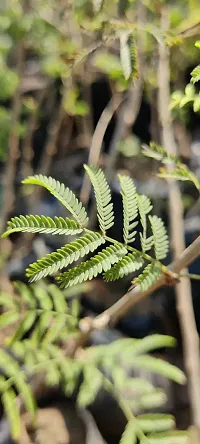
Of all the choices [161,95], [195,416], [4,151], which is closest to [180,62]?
[161,95]

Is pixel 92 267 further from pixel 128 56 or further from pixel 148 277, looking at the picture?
pixel 128 56

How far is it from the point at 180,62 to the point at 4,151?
621 mm

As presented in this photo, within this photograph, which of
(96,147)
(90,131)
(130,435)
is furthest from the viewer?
(90,131)

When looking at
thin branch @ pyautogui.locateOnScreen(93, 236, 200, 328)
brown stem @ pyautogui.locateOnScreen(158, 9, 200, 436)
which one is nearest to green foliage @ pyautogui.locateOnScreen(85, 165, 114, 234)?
thin branch @ pyautogui.locateOnScreen(93, 236, 200, 328)

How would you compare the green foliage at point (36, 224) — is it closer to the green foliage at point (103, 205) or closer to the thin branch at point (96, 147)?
the green foliage at point (103, 205)

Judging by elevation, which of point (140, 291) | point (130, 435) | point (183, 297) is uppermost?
point (140, 291)

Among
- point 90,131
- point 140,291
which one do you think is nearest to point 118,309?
point 140,291

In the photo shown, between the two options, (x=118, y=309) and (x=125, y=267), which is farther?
(x=118, y=309)

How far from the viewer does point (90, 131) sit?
6.10 feet

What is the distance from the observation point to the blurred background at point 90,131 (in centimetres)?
125

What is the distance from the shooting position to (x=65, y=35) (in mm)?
1450

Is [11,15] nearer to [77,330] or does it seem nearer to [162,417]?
[77,330]

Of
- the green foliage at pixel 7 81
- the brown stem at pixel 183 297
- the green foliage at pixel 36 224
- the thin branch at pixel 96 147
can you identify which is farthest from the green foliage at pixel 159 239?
the green foliage at pixel 7 81

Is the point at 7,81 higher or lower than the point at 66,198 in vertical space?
higher
